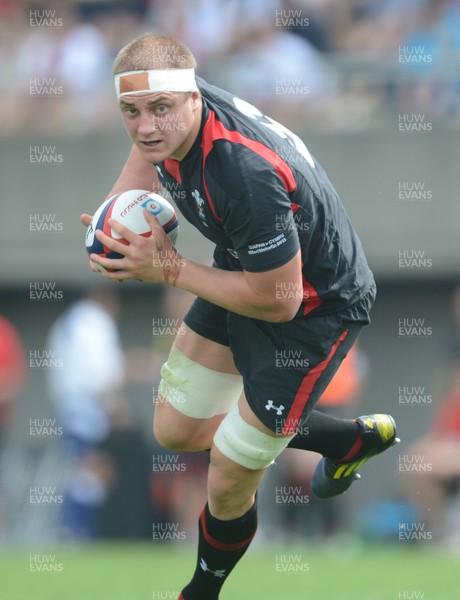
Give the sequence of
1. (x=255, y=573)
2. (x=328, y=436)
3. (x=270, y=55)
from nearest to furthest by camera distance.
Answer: (x=328, y=436) → (x=255, y=573) → (x=270, y=55)

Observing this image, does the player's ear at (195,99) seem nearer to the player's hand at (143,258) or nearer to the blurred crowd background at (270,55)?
the player's hand at (143,258)

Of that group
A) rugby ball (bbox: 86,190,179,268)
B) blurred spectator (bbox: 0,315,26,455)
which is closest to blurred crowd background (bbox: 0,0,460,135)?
blurred spectator (bbox: 0,315,26,455)

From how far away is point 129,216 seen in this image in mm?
5215

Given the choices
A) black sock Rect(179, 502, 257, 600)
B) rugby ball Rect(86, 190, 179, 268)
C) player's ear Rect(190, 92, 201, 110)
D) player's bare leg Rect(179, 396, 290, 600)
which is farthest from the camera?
black sock Rect(179, 502, 257, 600)

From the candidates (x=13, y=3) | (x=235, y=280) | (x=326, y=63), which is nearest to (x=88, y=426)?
(x=326, y=63)

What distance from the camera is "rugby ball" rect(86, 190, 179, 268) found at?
518 cm

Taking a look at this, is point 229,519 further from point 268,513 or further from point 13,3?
point 13,3

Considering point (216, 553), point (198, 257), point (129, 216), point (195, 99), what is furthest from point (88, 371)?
point (195, 99)

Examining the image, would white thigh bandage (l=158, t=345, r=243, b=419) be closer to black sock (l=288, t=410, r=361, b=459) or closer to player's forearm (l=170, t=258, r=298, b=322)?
black sock (l=288, t=410, r=361, b=459)

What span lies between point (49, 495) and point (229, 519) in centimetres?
595

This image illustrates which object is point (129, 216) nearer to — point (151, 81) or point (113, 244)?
point (113, 244)

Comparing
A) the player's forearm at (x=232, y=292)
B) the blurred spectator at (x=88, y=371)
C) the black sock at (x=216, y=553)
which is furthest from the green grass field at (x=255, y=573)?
the player's forearm at (x=232, y=292)

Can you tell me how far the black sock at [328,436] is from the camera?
5883 millimetres

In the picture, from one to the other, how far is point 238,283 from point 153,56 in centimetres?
94
